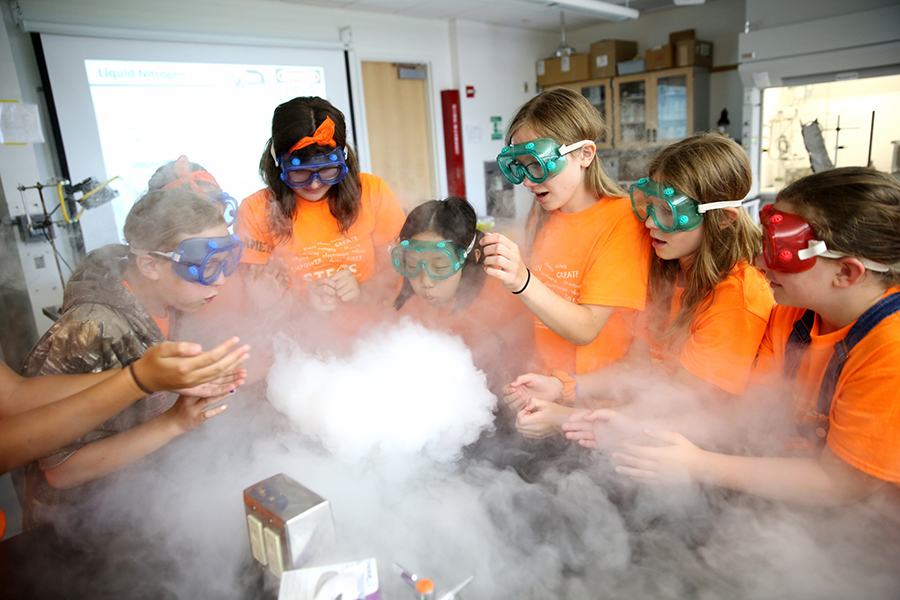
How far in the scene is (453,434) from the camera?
148 cm

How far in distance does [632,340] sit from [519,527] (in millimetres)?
832

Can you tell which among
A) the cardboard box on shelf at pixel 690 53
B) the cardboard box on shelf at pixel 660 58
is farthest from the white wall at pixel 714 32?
the cardboard box on shelf at pixel 660 58

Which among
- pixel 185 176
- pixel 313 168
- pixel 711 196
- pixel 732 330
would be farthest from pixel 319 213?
pixel 732 330

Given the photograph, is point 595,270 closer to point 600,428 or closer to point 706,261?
point 706,261

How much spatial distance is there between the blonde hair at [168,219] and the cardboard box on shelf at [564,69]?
6.15 metres

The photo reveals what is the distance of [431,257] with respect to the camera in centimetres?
176

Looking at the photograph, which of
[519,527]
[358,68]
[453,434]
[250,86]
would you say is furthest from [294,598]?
[358,68]

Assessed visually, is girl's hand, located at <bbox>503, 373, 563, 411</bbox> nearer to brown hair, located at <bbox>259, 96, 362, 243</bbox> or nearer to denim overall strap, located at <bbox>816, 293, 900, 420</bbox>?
denim overall strap, located at <bbox>816, 293, 900, 420</bbox>

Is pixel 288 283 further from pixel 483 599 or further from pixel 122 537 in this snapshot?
pixel 483 599

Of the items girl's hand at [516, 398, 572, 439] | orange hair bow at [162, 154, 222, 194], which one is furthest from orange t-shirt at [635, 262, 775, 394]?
orange hair bow at [162, 154, 222, 194]

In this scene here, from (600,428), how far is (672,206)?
64 cm

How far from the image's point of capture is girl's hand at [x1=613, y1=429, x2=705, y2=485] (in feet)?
4.11

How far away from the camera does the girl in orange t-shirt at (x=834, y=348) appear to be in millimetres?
1094

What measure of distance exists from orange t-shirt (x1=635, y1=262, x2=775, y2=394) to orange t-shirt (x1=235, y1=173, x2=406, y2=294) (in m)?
1.24
